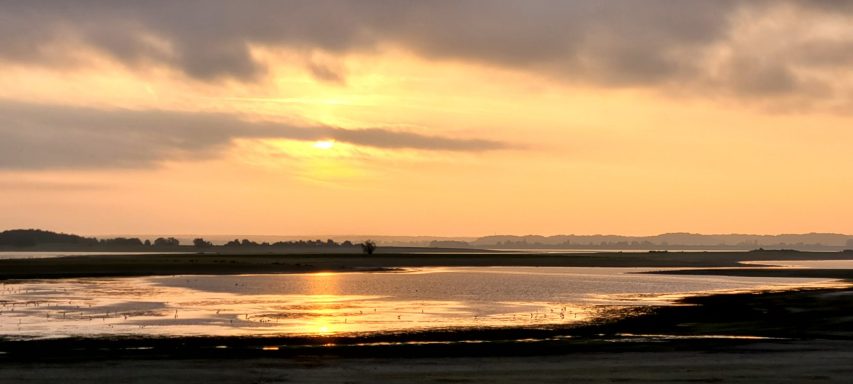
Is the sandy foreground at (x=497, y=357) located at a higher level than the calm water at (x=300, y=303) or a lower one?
lower

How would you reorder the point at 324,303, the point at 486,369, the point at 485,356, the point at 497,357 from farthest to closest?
the point at 324,303 → the point at 485,356 → the point at 497,357 → the point at 486,369

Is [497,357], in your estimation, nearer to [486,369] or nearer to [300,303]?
[486,369]

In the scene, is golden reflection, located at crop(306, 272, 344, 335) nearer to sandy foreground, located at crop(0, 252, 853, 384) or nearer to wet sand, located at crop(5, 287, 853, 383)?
wet sand, located at crop(5, 287, 853, 383)

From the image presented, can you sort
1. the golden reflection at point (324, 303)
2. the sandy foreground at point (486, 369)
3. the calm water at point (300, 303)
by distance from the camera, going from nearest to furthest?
the sandy foreground at point (486, 369) < the golden reflection at point (324, 303) < the calm water at point (300, 303)

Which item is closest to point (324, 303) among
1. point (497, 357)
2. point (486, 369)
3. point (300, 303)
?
point (300, 303)

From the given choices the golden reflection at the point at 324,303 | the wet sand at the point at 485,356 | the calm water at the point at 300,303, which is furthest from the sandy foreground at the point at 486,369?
the golden reflection at the point at 324,303

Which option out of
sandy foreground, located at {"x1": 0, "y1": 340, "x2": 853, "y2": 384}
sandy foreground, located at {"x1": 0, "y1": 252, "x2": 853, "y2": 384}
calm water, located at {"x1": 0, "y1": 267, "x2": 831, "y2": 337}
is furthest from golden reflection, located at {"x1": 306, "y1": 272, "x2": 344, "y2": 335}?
sandy foreground, located at {"x1": 0, "y1": 340, "x2": 853, "y2": 384}

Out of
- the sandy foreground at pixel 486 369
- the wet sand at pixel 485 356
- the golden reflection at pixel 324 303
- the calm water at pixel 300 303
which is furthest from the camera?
the calm water at pixel 300 303

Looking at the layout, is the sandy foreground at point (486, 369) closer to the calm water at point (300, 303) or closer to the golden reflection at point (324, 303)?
the calm water at point (300, 303)

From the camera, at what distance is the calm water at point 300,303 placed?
128 ft

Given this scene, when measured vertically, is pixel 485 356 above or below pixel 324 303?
below

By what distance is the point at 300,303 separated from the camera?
52.8 meters

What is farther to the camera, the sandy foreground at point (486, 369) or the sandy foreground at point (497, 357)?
the sandy foreground at point (497, 357)

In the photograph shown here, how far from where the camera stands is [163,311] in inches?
1825
